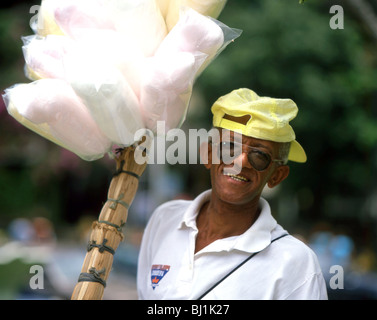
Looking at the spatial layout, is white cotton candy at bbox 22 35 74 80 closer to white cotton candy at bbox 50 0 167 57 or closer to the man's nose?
white cotton candy at bbox 50 0 167 57

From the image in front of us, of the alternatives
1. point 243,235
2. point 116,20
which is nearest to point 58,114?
point 116,20

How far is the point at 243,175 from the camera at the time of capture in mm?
2297

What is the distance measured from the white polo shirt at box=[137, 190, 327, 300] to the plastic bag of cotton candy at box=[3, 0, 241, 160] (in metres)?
0.55

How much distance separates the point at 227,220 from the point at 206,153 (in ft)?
1.01

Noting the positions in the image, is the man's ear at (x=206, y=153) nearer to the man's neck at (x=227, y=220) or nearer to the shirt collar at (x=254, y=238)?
the man's neck at (x=227, y=220)

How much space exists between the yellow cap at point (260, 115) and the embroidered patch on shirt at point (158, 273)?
0.66 meters

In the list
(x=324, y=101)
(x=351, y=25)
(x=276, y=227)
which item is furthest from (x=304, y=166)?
(x=276, y=227)

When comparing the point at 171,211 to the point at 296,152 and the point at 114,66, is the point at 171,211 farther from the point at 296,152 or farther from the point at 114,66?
the point at 114,66

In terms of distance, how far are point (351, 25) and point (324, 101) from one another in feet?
4.86

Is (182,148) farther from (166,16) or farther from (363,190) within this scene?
(363,190)

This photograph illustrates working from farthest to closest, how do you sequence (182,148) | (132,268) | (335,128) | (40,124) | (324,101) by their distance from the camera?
(335,128), (324,101), (132,268), (182,148), (40,124)

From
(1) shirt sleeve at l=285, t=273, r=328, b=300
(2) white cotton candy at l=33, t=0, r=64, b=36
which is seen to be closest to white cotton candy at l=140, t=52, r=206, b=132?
(2) white cotton candy at l=33, t=0, r=64, b=36

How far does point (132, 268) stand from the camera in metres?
8.97
